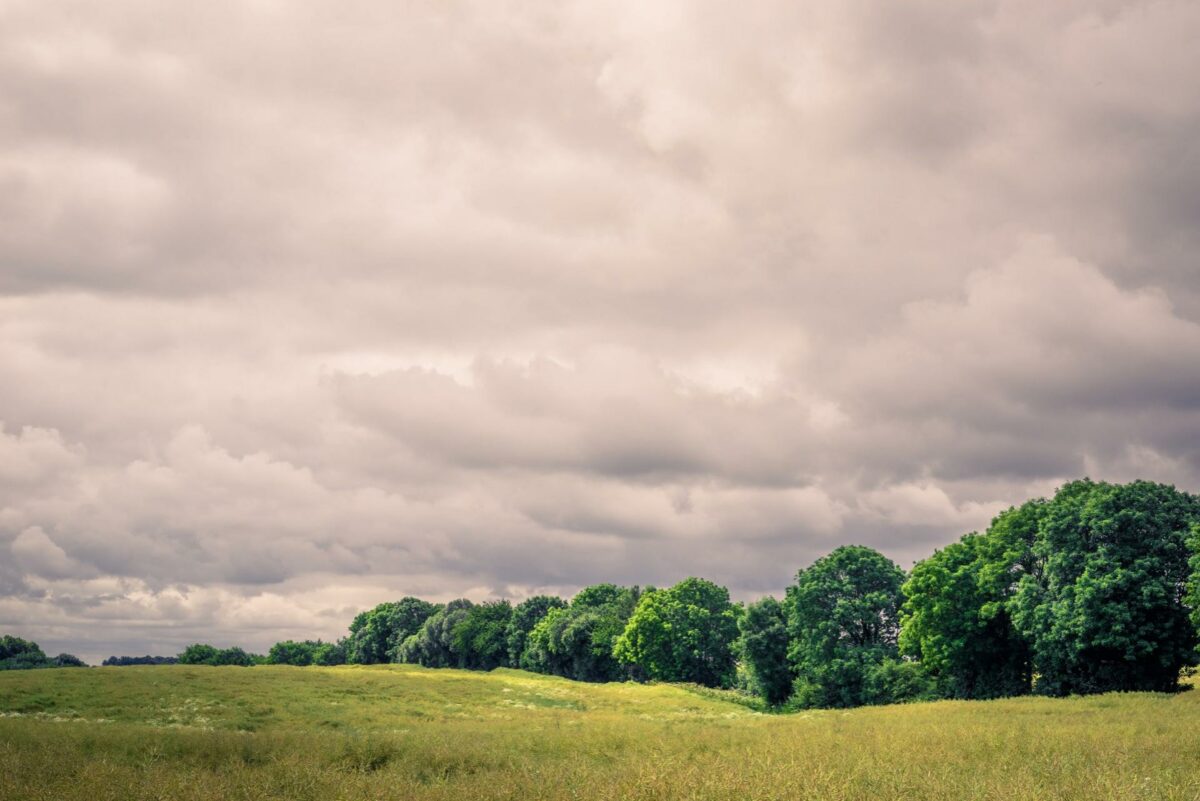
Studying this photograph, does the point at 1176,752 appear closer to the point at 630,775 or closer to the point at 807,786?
the point at 807,786

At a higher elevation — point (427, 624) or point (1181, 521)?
point (1181, 521)

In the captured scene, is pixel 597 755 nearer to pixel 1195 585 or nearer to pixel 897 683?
pixel 1195 585

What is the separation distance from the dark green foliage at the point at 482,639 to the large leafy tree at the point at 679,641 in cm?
5117

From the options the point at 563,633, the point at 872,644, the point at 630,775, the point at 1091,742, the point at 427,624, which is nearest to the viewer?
the point at 630,775

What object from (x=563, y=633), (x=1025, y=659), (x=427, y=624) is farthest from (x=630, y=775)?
(x=427, y=624)

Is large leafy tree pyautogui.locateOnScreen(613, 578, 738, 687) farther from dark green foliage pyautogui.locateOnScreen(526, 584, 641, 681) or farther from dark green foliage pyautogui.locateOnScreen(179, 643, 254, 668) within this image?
dark green foliage pyautogui.locateOnScreen(179, 643, 254, 668)

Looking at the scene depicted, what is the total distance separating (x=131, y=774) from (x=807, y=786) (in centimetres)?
1281

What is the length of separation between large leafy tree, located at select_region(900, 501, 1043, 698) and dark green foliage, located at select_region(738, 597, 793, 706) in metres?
18.8

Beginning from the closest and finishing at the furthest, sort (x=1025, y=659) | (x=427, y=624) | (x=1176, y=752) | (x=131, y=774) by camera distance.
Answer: (x=131, y=774) < (x=1176, y=752) < (x=1025, y=659) < (x=427, y=624)

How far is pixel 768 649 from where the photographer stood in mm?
85562

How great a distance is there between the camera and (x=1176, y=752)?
21.0 meters

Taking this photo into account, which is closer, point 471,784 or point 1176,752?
point 471,784

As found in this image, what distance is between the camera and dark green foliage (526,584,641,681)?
126625 millimetres

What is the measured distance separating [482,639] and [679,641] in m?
60.5
